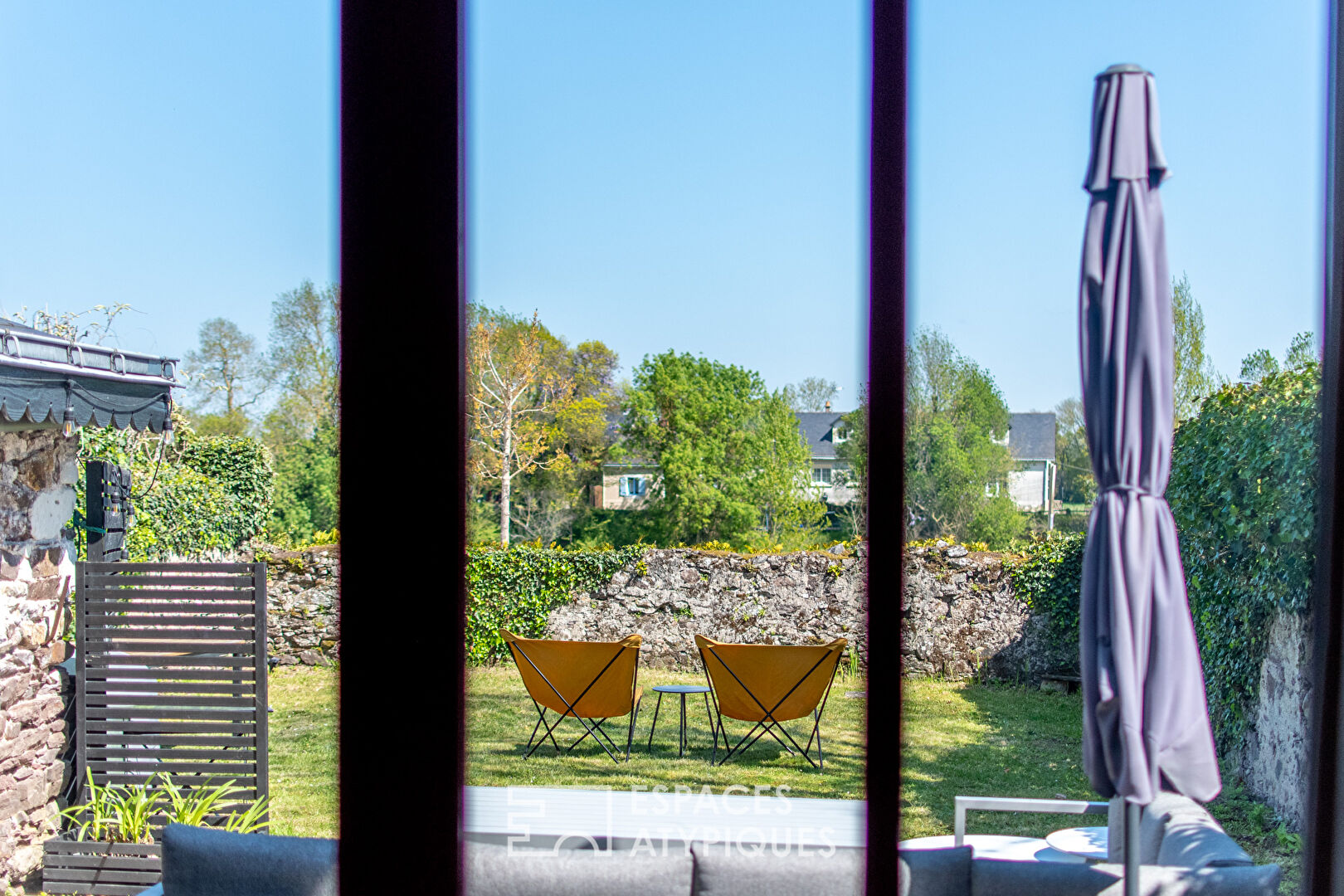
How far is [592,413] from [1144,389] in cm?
868

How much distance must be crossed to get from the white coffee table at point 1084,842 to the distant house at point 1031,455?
5064 mm

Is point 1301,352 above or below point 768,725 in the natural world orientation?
above

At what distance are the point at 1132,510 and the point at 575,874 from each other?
1.14m

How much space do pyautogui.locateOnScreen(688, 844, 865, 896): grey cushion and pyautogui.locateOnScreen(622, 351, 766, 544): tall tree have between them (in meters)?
8.27

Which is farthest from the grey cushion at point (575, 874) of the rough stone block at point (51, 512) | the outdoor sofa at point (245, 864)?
the rough stone block at point (51, 512)

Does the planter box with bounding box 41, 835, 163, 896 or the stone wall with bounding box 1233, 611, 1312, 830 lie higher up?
the stone wall with bounding box 1233, 611, 1312, 830

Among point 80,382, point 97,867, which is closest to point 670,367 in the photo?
point 80,382

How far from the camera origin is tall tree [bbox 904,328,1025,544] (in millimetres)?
6988

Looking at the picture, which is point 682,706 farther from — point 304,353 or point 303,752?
point 304,353

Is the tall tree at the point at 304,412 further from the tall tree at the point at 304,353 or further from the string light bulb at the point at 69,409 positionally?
the string light bulb at the point at 69,409

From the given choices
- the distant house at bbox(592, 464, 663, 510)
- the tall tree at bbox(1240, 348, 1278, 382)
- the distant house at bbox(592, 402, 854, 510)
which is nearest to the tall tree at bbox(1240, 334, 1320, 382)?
the tall tree at bbox(1240, 348, 1278, 382)

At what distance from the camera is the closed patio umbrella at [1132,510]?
1.42 m

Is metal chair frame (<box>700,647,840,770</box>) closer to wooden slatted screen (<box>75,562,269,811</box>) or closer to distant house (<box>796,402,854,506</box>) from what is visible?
wooden slatted screen (<box>75,562,269,811</box>)

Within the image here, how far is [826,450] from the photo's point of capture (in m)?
10.8
